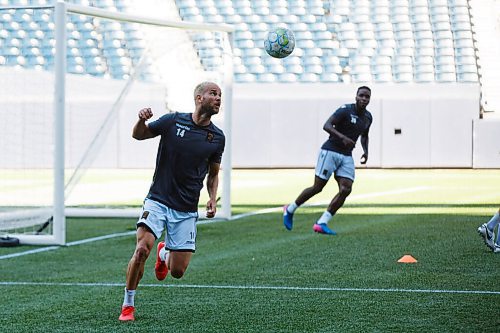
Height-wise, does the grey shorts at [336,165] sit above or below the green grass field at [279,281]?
above

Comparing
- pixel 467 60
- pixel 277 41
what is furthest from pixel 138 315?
pixel 467 60

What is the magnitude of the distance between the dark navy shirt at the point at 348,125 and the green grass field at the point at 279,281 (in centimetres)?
119

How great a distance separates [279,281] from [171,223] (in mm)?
2054

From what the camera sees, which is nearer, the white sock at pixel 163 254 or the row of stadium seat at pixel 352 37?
the white sock at pixel 163 254

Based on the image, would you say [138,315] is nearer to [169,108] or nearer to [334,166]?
[334,166]

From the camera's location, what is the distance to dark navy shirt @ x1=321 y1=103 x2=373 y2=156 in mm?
13945

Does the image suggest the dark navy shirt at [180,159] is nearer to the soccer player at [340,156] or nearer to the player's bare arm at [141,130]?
the player's bare arm at [141,130]

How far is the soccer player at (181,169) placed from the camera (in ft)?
24.2

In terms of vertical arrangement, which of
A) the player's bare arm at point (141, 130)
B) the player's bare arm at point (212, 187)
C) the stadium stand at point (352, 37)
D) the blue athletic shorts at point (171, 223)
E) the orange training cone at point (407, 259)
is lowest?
the orange training cone at point (407, 259)

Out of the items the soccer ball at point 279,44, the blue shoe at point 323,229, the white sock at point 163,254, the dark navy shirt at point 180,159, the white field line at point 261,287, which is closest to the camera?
the dark navy shirt at point 180,159

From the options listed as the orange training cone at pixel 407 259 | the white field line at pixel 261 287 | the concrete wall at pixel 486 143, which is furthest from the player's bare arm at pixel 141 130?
the concrete wall at pixel 486 143

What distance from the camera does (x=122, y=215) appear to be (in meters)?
16.1

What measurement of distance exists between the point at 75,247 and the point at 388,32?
24840mm

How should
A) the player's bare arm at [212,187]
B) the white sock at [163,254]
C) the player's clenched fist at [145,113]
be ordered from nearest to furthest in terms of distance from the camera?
the player's clenched fist at [145,113]
the player's bare arm at [212,187]
the white sock at [163,254]
